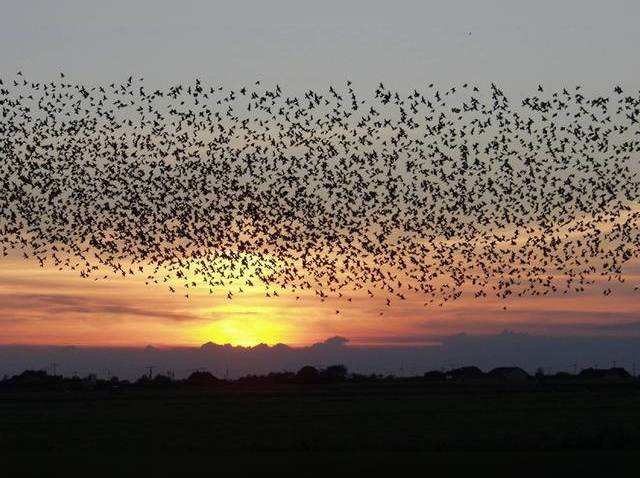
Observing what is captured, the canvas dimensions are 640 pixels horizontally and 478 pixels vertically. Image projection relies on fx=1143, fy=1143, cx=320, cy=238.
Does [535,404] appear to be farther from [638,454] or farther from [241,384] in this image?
[241,384]

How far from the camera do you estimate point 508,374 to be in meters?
186

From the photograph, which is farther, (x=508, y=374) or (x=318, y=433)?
(x=508, y=374)

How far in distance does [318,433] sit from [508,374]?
138220 millimetres

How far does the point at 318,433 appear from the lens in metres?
52.4

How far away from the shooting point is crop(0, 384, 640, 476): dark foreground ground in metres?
33.7

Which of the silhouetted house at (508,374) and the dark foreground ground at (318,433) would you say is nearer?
the dark foreground ground at (318,433)

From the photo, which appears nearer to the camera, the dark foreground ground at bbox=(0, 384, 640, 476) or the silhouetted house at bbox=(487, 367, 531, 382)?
the dark foreground ground at bbox=(0, 384, 640, 476)

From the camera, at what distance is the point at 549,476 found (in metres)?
30.3

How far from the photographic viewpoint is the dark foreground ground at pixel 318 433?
1326 inches

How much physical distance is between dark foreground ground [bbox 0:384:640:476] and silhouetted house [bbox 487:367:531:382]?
7776cm

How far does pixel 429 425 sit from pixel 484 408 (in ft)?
62.4

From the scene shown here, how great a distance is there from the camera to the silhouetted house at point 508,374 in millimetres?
181250

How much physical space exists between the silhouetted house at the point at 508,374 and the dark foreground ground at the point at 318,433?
77.8 metres

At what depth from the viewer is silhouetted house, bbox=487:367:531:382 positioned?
181250 mm
